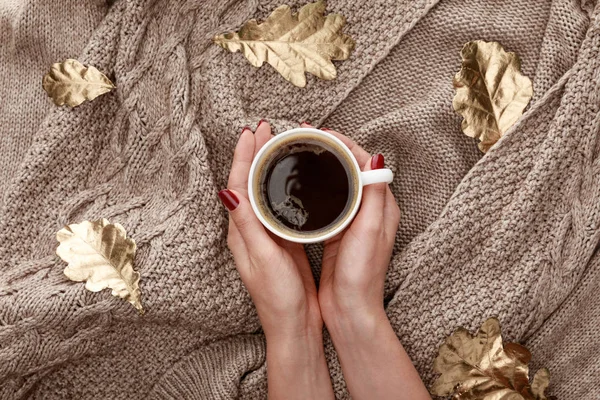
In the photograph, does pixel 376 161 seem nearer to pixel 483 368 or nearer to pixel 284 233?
pixel 284 233

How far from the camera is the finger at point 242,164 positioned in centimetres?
93

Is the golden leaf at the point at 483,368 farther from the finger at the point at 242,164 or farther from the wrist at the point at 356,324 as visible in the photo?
the finger at the point at 242,164

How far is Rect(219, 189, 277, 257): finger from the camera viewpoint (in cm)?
89

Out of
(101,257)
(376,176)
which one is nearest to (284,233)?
(376,176)

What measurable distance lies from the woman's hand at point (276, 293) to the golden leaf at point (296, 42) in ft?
0.45

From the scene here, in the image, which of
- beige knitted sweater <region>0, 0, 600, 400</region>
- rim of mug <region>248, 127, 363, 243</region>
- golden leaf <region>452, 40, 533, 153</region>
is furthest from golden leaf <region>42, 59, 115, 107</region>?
golden leaf <region>452, 40, 533, 153</region>

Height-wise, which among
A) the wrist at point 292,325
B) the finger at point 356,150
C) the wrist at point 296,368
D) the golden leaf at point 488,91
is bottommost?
the wrist at point 296,368

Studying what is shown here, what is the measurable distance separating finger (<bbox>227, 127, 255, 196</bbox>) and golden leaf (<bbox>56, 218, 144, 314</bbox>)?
0.71ft

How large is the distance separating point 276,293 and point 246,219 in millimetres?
140

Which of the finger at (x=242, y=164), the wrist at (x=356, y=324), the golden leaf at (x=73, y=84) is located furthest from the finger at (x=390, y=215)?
the golden leaf at (x=73, y=84)

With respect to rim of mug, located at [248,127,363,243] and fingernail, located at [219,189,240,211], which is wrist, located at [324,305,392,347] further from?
fingernail, located at [219,189,240,211]

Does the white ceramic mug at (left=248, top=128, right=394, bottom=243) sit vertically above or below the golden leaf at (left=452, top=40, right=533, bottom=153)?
below

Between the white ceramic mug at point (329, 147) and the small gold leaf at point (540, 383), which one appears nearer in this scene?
the white ceramic mug at point (329, 147)

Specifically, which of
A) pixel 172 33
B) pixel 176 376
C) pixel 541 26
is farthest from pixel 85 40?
pixel 541 26
